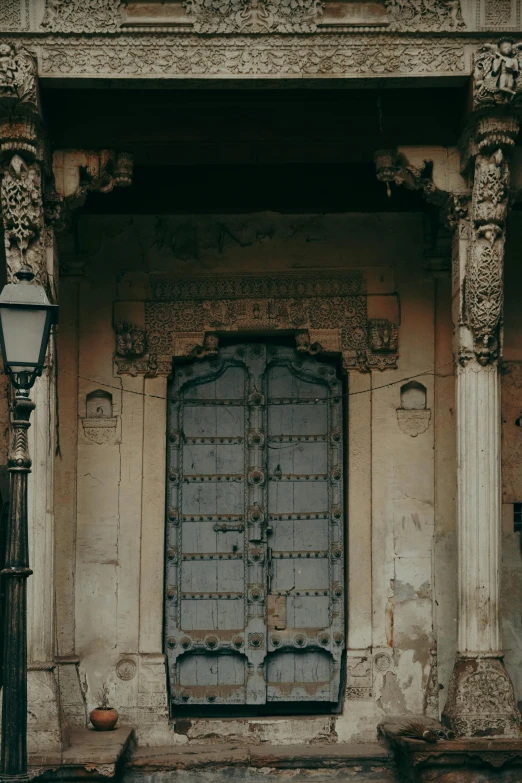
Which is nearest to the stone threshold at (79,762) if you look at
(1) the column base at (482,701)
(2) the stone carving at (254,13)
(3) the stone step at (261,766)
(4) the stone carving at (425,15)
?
(3) the stone step at (261,766)

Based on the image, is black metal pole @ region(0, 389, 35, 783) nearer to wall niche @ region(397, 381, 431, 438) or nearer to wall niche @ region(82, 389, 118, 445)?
wall niche @ region(82, 389, 118, 445)

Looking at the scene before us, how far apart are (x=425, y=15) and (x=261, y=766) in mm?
5336

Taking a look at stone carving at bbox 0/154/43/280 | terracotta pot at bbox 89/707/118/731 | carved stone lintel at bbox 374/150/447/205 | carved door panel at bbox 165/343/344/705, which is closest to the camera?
stone carving at bbox 0/154/43/280

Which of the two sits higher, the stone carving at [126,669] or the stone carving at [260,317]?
the stone carving at [260,317]

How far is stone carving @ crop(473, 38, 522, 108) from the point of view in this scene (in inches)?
380

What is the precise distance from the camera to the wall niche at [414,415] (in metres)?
11.4

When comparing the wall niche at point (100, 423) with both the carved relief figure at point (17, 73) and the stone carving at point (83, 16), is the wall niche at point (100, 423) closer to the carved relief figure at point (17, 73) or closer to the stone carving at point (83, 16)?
the carved relief figure at point (17, 73)

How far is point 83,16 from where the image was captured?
32.3 feet

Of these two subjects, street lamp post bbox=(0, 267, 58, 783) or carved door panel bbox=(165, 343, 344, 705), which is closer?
street lamp post bbox=(0, 267, 58, 783)

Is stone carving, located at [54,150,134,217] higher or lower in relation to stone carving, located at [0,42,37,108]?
lower

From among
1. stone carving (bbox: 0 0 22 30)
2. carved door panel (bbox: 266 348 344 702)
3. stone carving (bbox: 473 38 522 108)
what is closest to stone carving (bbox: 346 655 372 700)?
carved door panel (bbox: 266 348 344 702)

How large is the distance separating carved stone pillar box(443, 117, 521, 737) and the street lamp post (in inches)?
142

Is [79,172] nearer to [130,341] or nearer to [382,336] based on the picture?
[130,341]

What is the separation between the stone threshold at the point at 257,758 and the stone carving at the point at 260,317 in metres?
2.94
